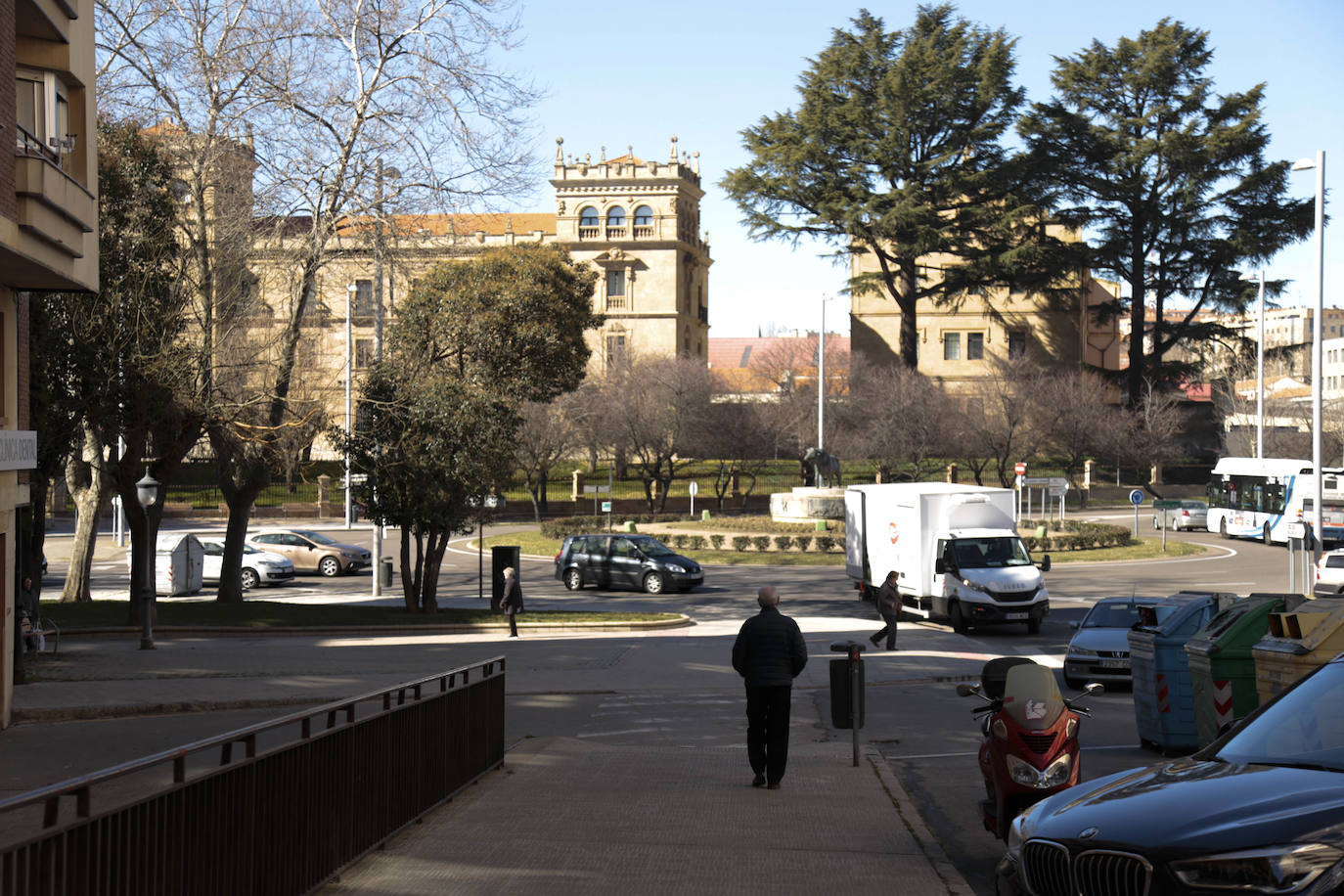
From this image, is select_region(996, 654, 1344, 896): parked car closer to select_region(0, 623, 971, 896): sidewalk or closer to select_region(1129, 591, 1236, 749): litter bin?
select_region(0, 623, 971, 896): sidewalk

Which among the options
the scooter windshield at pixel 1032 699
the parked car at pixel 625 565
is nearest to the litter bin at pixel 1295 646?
the scooter windshield at pixel 1032 699

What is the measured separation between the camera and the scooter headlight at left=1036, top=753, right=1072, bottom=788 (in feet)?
26.2

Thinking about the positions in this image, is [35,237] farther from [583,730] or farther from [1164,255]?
[1164,255]

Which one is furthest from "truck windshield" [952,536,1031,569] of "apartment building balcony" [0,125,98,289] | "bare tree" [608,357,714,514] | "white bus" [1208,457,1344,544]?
"bare tree" [608,357,714,514]

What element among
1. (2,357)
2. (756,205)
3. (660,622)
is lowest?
(660,622)

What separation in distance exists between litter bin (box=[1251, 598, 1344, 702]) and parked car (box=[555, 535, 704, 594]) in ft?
76.6

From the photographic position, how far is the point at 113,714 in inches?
611

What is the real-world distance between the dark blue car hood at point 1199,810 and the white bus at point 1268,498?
40994 millimetres

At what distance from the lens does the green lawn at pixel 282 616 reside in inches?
977

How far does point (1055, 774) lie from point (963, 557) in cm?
1786

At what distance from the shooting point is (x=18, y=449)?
47.6ft

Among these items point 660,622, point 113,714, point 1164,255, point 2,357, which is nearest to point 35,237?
point 2,357

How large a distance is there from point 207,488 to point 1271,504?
163 ft

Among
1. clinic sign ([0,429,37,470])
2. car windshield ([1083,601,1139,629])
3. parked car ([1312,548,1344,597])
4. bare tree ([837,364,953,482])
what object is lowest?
parked car ([1312,548,1344,597])
